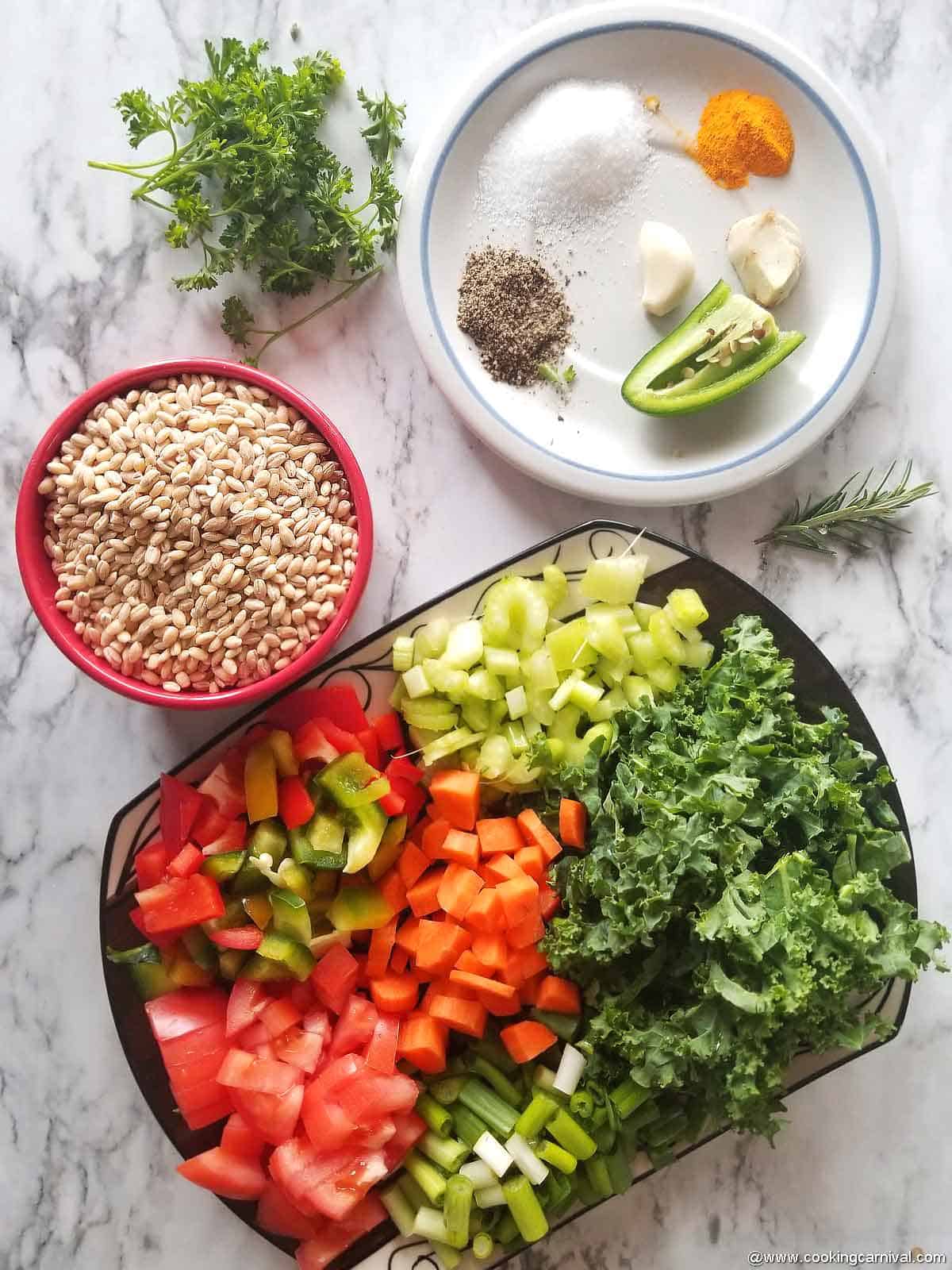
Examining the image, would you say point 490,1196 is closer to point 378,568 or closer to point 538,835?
point 538,835

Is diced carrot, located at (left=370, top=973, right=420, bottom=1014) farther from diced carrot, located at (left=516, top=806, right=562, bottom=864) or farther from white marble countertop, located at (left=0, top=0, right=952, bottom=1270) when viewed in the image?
white marble countertop, located at (left=0, top=0, right=952, bottom=1270)

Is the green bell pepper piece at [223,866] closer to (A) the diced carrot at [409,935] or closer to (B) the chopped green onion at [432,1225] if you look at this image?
(A) the diced carrot at [409,935]

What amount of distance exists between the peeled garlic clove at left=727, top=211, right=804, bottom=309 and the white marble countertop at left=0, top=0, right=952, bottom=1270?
283mm

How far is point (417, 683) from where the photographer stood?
1.77 meters

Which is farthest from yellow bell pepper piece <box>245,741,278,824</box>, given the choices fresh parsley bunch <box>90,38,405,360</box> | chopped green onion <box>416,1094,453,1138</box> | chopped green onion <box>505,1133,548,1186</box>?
fresh parsley bunch <box>90,38,405,360</box>

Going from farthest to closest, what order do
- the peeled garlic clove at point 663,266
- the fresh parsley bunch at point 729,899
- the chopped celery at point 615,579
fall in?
the peeled garlic clove at point 663,266 → the chopped celery at point 615,579 → the fresh parsley bunch at point 729,899

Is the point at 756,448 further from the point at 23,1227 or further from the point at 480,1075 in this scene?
the point at 23,1227

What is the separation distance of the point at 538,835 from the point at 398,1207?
0.70m

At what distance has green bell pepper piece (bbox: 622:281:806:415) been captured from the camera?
183 centimetres

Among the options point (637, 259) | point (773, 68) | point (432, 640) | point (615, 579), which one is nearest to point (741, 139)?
point (773, 68)

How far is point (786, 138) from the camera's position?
1.92 meters

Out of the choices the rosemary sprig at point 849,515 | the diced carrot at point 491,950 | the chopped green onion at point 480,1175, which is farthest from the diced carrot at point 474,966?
the rosemary sprig at point 849,515

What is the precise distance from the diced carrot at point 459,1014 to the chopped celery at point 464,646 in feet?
1.89

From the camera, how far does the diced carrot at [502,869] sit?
1705 mm
